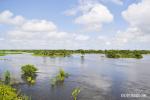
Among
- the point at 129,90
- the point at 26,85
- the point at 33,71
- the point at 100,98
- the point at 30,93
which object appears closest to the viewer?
the point at 100,98

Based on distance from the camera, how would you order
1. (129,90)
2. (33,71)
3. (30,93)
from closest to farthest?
(30,93) < (129,90) < (33,71)

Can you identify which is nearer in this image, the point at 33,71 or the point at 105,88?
the point at 105,88

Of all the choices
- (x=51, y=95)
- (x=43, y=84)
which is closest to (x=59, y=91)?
(x=51, y=95)

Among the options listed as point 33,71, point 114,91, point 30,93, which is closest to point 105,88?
point 114,91

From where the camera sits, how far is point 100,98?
34.3 meters

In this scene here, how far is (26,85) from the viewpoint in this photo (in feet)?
142

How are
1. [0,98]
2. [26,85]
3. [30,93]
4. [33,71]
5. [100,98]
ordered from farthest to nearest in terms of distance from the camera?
[33,71]
[26,85]
[30,93]
[100,98]
[0,98]

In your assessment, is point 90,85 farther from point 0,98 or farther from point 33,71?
point 0,98

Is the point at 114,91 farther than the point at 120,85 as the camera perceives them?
No

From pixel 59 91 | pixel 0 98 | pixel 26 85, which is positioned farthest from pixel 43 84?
pixel 0 98

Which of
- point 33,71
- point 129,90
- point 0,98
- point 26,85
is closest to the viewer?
point 0,98

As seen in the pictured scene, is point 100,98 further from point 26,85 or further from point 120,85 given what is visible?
point 26,85

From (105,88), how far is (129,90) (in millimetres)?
4357

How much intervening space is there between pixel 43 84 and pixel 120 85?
1526 cm
